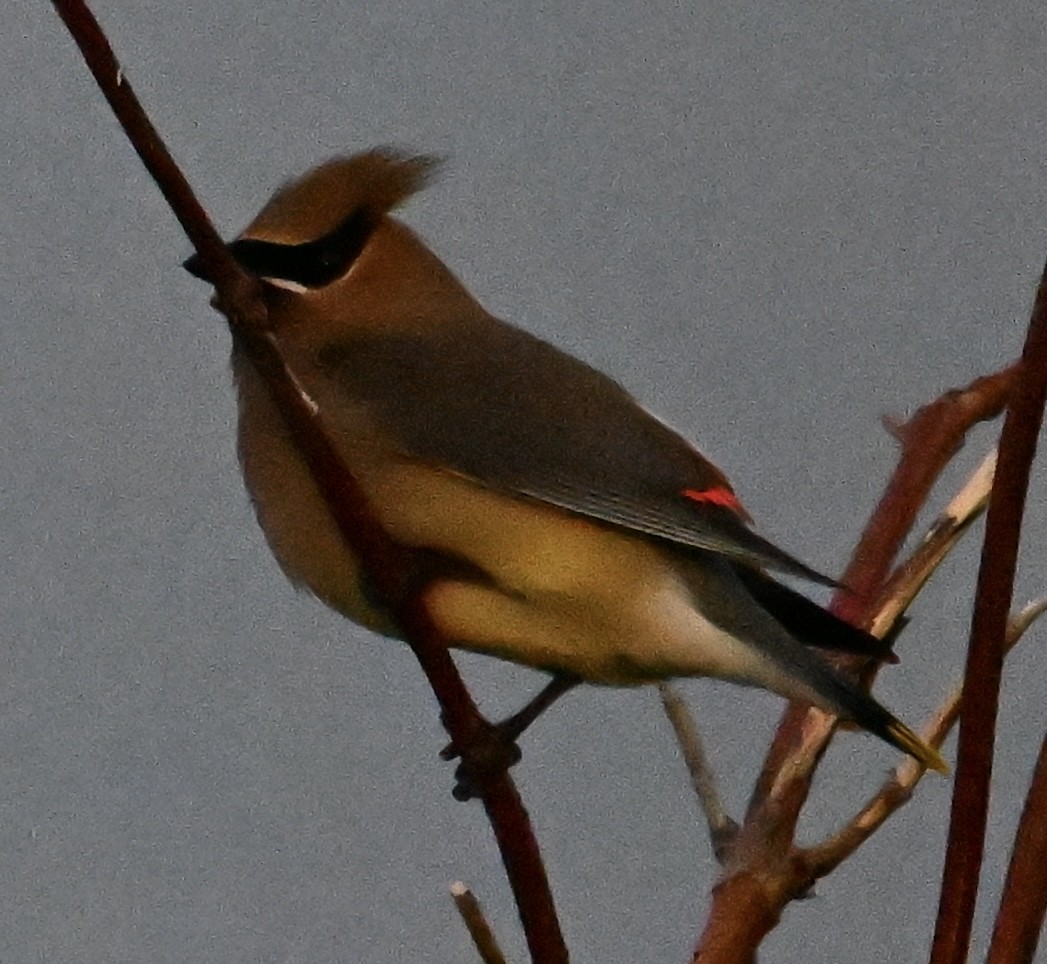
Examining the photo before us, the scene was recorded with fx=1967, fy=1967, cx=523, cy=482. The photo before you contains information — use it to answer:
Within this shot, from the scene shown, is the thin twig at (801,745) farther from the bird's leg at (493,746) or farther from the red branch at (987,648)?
the red branch at (987,648)

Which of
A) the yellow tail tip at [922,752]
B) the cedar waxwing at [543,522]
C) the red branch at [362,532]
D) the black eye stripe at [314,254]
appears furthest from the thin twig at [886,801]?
the black eye stripe at [314,254]

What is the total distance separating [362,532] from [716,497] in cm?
52

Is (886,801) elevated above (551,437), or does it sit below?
below

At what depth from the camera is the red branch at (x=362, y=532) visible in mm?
1021

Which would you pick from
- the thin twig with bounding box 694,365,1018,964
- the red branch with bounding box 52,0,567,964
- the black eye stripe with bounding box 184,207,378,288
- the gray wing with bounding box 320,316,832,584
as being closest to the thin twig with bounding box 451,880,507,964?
the red branch with bounding box 52,0,567,964

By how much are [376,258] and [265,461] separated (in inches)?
12.8

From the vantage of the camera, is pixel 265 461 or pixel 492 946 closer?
pixel 492 946

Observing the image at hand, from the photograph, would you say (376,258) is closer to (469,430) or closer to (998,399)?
(469,430)

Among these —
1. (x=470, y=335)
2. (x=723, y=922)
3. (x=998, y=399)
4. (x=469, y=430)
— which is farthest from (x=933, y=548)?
(x=470, y=335)

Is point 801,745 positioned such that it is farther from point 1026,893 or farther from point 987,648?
point 987,648

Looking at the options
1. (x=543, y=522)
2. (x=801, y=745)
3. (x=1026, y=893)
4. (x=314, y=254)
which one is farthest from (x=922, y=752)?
(x=314, y=254)

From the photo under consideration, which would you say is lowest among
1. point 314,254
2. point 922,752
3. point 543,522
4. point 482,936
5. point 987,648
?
point 482,936

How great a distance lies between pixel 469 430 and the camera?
67.9 inches

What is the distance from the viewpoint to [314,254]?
1960 mm
